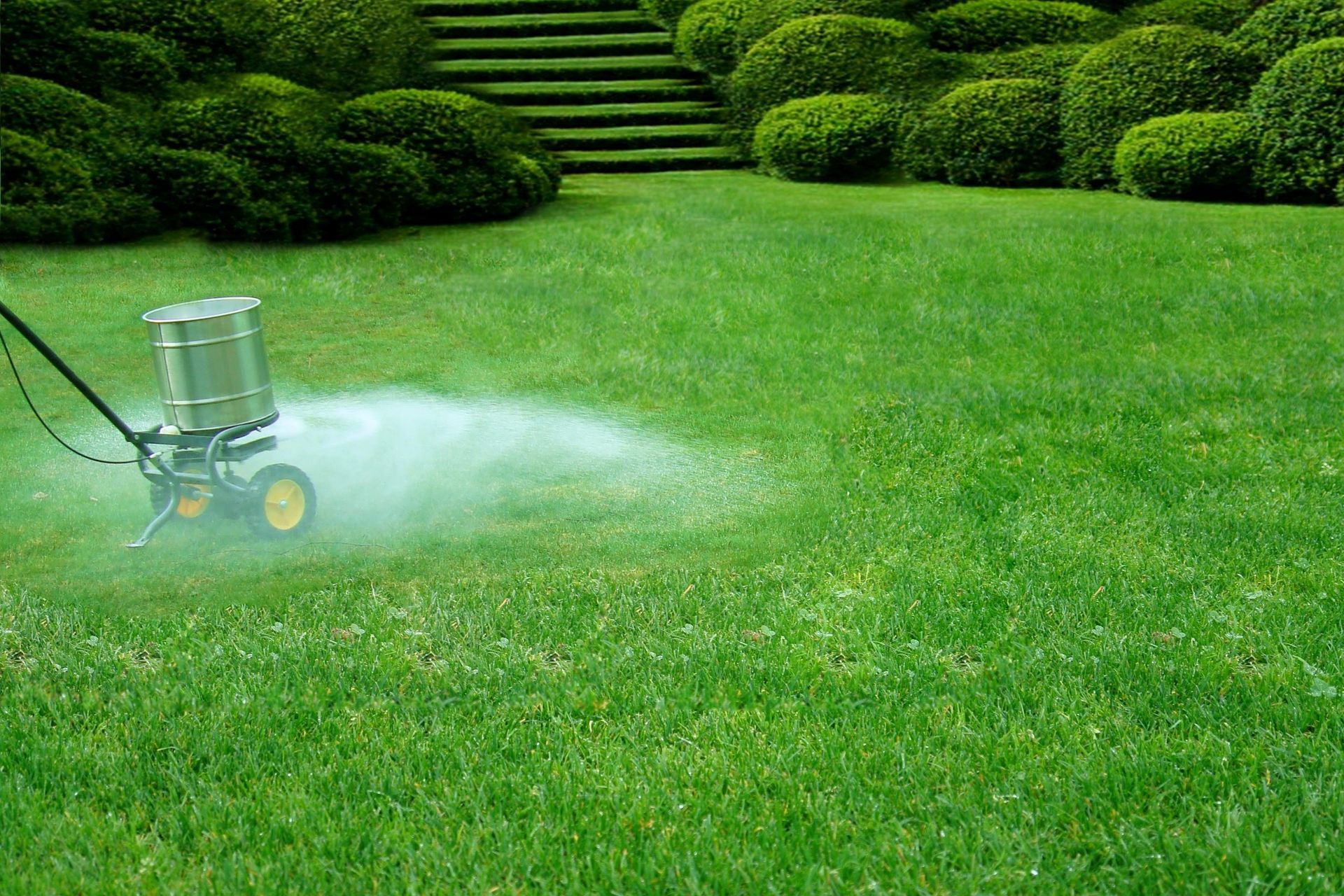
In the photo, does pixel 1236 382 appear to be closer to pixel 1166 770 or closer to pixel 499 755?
pixel 1166 770

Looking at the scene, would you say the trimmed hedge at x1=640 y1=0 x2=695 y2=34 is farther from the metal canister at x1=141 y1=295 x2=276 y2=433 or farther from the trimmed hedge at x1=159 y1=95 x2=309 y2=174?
the metal canister at x1=141 y1=295 x2=276 y2=433

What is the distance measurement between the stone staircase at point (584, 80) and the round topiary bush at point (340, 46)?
19.8 inches

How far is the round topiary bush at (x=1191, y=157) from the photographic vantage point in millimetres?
10523

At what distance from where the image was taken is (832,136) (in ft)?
40.5

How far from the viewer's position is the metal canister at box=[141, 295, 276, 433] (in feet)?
15.0

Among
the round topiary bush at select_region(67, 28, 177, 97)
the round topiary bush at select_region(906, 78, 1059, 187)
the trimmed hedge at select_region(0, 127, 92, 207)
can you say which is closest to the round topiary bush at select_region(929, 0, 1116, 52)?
the round topiary bush at select_region(906, 78, 1059, 187)

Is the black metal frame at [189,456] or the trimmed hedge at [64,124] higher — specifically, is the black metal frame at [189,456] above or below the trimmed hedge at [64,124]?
below

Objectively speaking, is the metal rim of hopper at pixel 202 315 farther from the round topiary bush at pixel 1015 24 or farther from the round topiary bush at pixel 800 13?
the round topiary bush at pixel 1015 24

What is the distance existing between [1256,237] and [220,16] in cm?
926

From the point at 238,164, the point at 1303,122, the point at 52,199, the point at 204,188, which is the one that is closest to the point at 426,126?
the point at 238,164

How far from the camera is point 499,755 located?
3104mm

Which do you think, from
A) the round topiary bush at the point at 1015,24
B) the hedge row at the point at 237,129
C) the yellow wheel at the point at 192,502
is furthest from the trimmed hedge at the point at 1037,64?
the yellow wheel at the point at 192,502

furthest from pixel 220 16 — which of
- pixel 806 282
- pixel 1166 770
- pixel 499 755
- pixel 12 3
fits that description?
pixel 1166 770

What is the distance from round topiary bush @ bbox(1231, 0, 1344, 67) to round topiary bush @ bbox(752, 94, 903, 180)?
3337mm
